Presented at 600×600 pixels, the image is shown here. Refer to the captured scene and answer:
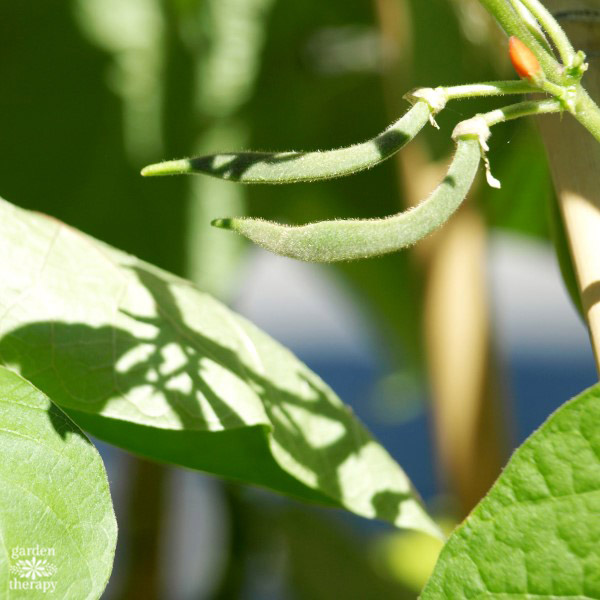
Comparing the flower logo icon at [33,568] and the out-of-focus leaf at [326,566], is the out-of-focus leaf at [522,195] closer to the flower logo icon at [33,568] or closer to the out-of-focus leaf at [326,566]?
the out-of-focus leaf at [326,566]

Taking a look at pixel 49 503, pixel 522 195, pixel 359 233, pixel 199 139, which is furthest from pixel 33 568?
pixel 522 195

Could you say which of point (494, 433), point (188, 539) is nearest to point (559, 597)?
point (494, 433)

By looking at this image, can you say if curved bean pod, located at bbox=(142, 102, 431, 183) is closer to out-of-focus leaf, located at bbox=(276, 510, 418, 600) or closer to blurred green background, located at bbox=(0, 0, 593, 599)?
blurred green background, located at bbox=(0, 0, 593, 599)

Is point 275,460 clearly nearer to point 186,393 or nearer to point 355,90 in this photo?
point 186,393

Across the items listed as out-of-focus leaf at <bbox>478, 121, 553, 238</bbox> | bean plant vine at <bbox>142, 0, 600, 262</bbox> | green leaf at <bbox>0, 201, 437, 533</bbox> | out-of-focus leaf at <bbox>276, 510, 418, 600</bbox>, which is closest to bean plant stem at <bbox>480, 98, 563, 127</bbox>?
bean plant vine at <bbox>142, 0, 600, 262</bbox>

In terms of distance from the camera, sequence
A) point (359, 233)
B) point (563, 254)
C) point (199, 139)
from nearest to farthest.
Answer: point (359, 233)
point (563, 254)
point (199, 139)

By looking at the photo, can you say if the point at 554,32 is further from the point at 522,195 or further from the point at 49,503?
the point at 522,195

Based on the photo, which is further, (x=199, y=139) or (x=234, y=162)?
(x=199, y=139)
